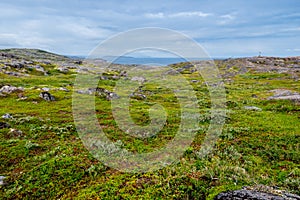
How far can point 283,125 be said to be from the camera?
2392 centimetres

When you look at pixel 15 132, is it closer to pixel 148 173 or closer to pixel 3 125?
pixel 3 125

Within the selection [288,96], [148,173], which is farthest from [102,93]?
[288,96]

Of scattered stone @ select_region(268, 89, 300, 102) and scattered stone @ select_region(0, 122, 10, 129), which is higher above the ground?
scattered stone @ select_region(268, 89, 300, 102)

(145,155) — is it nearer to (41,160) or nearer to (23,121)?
(41,160)

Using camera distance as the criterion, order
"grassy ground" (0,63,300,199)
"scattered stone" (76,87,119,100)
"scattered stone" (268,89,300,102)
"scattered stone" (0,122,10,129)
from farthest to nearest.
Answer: "scattered stone" (76,87,119,100), "scattered stone" (268,89,300,102), "scattered stone" (0,122,10,129), "grassy ground" (0,63,300,199)

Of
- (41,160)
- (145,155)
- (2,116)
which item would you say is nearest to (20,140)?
(41,160)

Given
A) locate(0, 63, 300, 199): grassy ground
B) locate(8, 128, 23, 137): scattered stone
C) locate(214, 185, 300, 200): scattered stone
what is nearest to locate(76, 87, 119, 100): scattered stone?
locate(0, 63, 300, 199): grassy ground

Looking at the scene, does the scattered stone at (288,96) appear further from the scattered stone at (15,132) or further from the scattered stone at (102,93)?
the scattered stone at (15,132)

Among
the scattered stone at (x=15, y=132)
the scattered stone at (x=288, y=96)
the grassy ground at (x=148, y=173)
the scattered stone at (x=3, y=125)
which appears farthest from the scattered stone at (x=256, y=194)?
the scattered stone at (x=288, y=96)

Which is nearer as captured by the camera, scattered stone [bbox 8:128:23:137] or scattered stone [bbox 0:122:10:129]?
scattered stone [bbox 8:128:23:137]

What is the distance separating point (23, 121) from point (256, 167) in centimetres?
2293

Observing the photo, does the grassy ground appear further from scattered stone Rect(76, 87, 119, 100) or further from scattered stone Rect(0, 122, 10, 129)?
scattered stone Rect(76, 87, 119, 100)

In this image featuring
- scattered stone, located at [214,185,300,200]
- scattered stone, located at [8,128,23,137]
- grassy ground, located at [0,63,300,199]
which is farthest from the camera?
scattered stone, located at [8,128,23,137]

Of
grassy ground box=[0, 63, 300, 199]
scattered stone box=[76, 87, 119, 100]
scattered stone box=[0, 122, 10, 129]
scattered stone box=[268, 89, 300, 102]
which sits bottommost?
grassy ground box=[0, 63, 300, 199]
